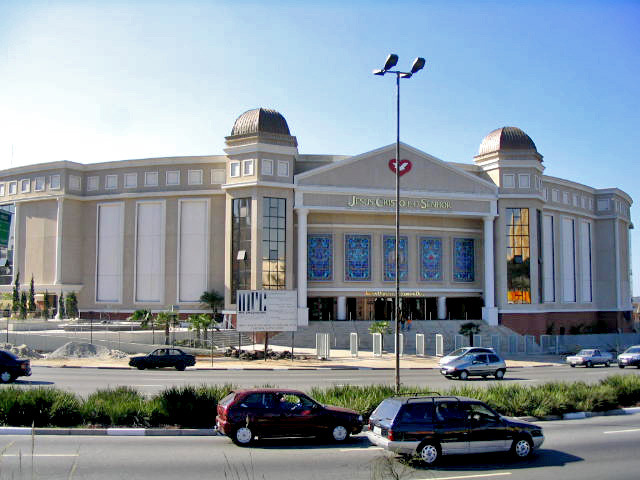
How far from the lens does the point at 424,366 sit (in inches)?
1519

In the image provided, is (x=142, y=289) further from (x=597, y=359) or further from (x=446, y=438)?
(x=446, y=438)

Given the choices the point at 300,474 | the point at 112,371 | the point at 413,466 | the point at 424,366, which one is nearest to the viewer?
the point at 300,474

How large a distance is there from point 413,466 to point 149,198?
47.4 metres

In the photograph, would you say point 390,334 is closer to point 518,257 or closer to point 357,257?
point 357,257

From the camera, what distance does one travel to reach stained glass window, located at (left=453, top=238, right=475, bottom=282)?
58.2 meters

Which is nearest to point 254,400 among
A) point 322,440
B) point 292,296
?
point 322,440

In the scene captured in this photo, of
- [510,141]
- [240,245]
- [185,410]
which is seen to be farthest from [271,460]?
[510,141]

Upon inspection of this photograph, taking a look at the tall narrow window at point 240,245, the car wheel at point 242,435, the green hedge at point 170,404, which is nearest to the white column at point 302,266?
the tall narrow window at point 240,245

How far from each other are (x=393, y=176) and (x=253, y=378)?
29.7 meters

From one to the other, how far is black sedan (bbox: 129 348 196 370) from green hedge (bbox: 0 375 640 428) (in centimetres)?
1529

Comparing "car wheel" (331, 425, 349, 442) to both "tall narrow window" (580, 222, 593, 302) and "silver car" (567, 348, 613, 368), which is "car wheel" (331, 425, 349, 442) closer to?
"silver car" (567, 348, 613, 368)

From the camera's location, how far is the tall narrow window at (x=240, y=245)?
50969mm

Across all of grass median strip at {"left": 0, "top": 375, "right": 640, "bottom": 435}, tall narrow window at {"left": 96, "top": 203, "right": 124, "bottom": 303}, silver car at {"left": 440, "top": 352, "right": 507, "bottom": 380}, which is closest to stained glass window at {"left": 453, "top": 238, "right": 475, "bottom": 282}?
silver car at {"left": 440, "top": 352, "right": 507, "bottom": 380}

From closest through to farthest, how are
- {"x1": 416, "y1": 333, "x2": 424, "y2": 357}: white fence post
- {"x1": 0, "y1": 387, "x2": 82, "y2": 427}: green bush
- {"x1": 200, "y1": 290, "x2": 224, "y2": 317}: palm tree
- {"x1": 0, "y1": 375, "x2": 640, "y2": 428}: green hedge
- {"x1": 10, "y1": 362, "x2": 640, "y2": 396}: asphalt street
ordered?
{"x1": 0, "y1": 387, "x2": 82, "y2": 427}: green bush < {"x1": 0, "y1": 375, "x2": 640, "y2": 428}: green hedge < {"x1": 10, "y1": 362, "x2": 640, "y2": 396}: asphalt street < {"x1": 416, "y1": 333, "x2": 424, "y2": 357}: white fence post < {"x1": 200, "y1": 290, "x2": 224, "y2": 317}: palm tree
